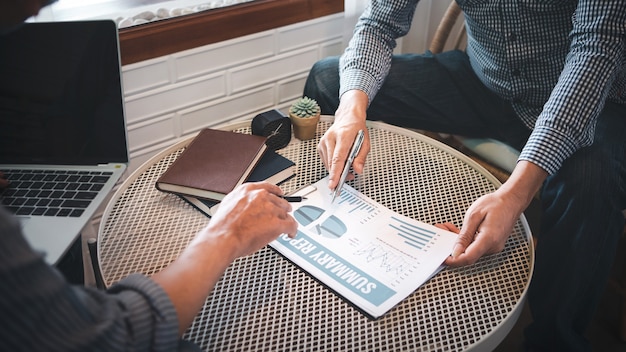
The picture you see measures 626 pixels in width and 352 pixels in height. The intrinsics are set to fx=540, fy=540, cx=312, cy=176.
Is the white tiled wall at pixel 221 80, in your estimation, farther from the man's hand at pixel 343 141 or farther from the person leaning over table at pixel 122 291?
the person leaning over table at pixel 122 291

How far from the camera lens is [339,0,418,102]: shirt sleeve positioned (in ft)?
4.26

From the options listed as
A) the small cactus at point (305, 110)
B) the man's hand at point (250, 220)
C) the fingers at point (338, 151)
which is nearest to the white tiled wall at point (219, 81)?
the small cactus at point (305, 110)

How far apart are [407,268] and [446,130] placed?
0.66 m

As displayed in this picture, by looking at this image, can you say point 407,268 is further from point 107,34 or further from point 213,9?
point 213,9

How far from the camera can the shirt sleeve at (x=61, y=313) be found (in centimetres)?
51

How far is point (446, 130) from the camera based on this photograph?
143 centimetres

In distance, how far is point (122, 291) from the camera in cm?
67

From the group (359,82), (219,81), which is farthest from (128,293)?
(219,81)

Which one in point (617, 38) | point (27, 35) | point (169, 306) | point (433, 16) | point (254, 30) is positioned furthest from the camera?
point (433, 16)

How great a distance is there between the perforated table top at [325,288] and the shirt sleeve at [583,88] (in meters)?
0.12

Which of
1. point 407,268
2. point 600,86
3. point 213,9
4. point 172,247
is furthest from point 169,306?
point 213,9

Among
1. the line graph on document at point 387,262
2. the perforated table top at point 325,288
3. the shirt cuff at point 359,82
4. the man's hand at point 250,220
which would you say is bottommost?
the perforated table top at point 325,288

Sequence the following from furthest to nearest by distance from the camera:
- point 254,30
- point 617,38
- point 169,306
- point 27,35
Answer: point 254,30, point 617,38, point 27,35, point 169,306

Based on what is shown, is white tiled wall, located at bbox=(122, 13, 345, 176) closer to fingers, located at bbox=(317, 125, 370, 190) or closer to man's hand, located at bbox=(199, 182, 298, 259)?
fingers, located at bbox=(317, 125, 370, 190)
